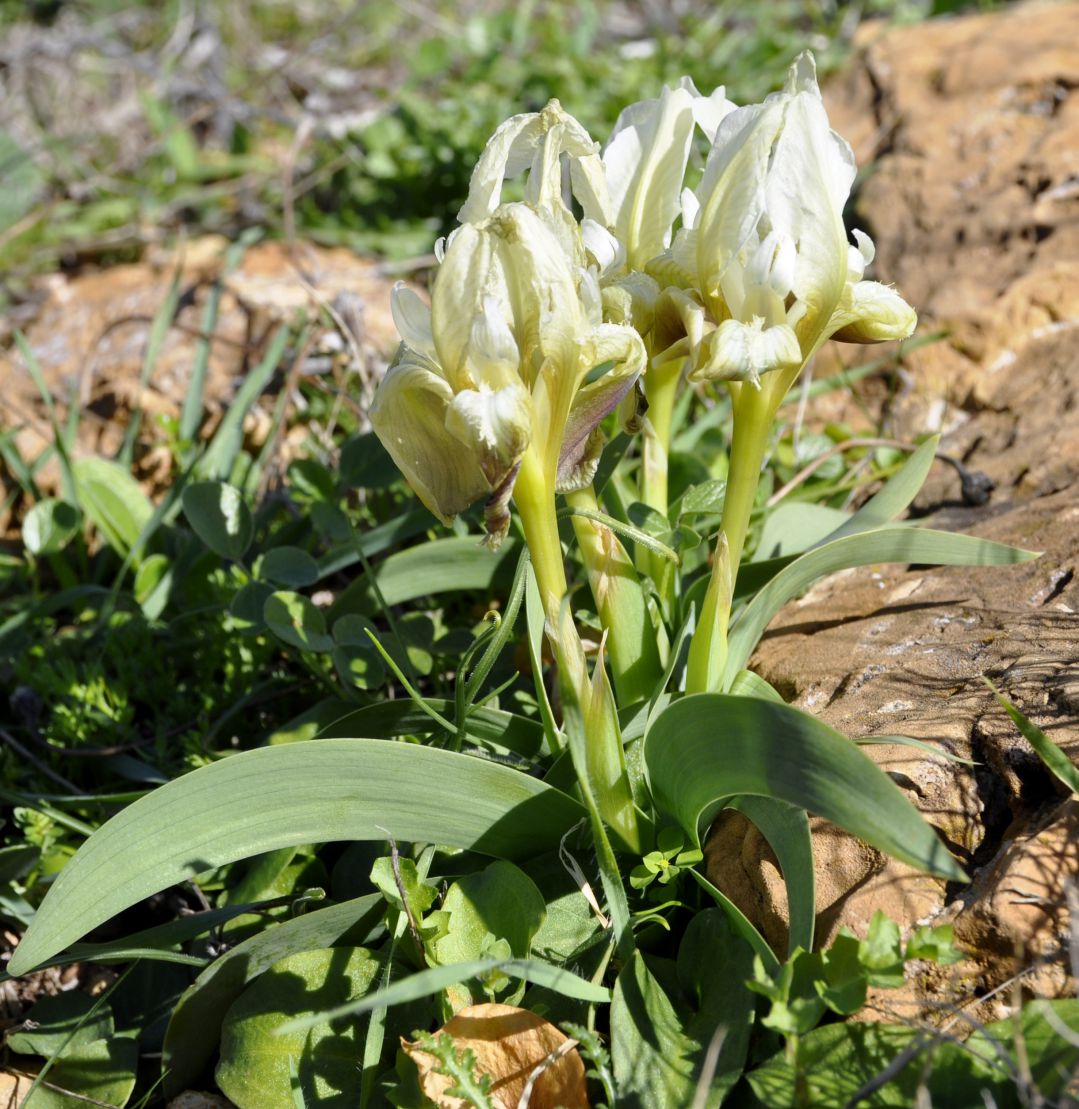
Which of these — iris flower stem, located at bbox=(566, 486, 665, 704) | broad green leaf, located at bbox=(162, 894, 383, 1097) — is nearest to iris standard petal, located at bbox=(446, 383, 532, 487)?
iris flower stem, located at bbox=(566, 486, 665, 704)

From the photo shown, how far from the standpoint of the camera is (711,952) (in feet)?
4.07

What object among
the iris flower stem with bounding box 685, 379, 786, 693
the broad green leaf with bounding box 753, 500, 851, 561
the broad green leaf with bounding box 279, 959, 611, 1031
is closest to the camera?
the broad green leaf with bounding box 279, 959, 611, 1031

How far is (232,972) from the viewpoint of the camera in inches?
51.7

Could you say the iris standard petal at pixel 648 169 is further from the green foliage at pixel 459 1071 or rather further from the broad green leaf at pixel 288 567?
the green foliage at pixel 459 1071

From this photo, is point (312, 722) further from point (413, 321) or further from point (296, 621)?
point (413, 321)

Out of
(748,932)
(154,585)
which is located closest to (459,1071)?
(748,932)

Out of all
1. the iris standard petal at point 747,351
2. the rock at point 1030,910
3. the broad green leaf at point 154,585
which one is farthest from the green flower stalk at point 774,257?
the broad green leaf at point 154,585

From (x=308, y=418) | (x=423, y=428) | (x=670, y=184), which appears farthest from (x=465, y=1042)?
(x=308, y=418)

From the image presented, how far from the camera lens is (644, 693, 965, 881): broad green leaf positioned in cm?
98

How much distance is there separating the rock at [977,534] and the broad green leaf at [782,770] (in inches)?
5.9

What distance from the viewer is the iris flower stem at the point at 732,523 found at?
1.29 m

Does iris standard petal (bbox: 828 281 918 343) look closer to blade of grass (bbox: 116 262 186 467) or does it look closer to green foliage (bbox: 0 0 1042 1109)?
green foliage (bbox: 0 0 1042 1109)

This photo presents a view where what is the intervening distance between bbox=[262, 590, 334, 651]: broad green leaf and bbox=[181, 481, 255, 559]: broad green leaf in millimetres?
237

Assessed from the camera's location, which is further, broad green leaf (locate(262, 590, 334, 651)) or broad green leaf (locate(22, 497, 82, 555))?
broad green leaf (locate(22, 497, 82, 555))
